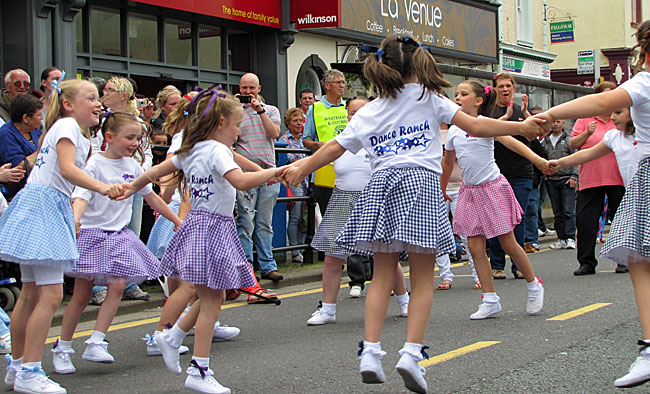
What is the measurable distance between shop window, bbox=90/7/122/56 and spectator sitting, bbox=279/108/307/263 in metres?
3.67

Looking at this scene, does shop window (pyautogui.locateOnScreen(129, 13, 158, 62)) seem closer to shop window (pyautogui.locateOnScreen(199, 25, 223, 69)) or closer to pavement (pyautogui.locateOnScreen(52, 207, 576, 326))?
shop window (pyautogui.locateOnScreen(199, 25, 223, 69))

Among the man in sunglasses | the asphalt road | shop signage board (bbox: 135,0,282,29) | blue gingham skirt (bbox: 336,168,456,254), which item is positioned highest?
shop signage board (bbox: 135,0,282,29)

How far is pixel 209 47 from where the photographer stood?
16.9 meters

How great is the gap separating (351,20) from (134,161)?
1466cm

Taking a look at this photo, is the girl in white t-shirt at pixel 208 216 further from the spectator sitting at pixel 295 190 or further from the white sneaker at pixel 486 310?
the spectator sitting at pixel 295 190

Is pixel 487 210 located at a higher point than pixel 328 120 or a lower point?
lower

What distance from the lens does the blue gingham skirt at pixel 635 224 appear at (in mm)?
4637

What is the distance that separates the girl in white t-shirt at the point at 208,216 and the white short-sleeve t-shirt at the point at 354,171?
227 cm

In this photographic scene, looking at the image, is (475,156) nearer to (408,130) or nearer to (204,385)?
(408,130)

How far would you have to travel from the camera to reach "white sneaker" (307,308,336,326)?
23.3ft

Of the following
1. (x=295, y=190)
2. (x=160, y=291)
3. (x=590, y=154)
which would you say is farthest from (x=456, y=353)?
(x=295, y=190)

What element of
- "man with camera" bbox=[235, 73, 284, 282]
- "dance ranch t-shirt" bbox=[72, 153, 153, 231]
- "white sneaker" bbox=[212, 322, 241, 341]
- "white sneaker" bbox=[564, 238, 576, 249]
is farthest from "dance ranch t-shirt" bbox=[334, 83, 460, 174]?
"white sneaker" bbox=[564, 238, 576, 249]

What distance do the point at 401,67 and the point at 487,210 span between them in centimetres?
311

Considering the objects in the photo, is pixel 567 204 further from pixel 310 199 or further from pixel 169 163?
pixel 169 163
